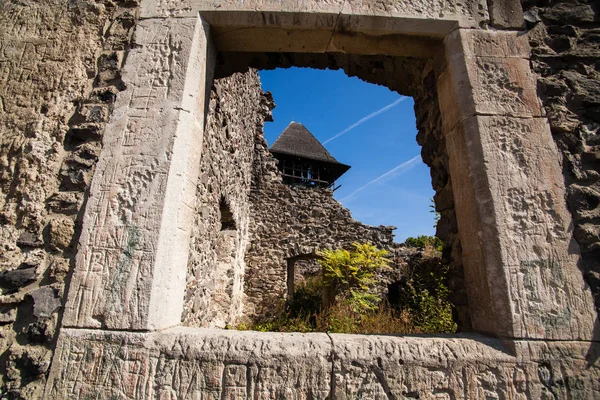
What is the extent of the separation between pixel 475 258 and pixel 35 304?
2.51m

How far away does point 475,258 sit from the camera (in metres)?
1.81

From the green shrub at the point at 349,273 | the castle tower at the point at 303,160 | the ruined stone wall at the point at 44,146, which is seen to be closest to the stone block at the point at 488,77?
the ruined stone wall at the point at 44,146

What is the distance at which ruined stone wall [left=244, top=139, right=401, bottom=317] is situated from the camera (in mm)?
7920

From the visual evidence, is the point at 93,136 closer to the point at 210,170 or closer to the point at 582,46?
the point at 210,170

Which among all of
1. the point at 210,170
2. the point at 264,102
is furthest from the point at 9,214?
the point at 264,102

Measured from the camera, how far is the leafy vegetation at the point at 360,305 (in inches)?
178

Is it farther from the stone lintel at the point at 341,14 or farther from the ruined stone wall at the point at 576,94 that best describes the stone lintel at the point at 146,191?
the ruined stone wall at the point at 576,94

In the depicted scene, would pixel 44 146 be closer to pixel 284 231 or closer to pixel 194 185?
pixel 194 185

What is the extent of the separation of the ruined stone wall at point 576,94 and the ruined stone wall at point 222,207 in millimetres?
3107

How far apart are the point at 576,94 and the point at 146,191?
2.78 metres

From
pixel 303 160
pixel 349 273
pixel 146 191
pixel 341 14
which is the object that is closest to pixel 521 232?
pixel 341 14

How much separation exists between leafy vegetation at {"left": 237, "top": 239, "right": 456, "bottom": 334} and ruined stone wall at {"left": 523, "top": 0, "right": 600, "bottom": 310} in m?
2.62

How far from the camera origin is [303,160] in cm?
1775

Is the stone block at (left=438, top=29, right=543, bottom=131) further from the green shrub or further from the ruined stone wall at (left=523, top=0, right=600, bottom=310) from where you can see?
the green shrub
